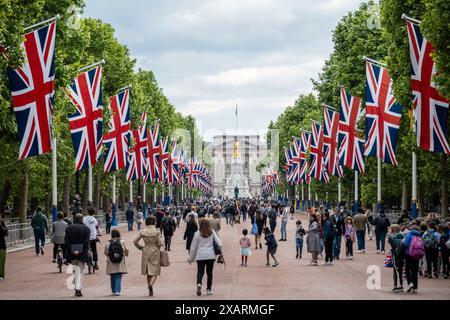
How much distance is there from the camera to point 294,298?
1998cm

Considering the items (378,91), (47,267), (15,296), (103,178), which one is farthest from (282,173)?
(15,296)

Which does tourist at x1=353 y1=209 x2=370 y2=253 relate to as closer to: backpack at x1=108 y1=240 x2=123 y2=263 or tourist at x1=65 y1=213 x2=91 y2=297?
tourist at x1=65 y1=213 x2=91 y2=297

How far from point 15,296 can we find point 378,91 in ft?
71.5

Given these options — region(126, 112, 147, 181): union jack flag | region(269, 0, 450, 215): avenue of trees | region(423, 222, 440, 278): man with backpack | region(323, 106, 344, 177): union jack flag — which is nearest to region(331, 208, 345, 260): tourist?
region(269, 0, 450, 215): avenue of trees

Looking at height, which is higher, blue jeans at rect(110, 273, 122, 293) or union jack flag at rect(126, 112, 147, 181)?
union jack flag at rect(126, 112, 147, 181)

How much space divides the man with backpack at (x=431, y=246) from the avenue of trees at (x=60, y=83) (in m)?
12.8

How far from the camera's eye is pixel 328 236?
3106 cm

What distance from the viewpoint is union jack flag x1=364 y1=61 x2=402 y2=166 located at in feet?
126

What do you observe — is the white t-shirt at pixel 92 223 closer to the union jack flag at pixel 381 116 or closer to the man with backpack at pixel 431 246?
the man with backpack at pixel 431 246

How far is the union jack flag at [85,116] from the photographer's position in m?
38.1

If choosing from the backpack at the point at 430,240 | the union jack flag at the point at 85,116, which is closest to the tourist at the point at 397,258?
the backpack at the point at 430,240

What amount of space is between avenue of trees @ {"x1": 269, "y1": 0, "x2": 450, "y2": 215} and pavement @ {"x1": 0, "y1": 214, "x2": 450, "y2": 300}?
6.28 metres
